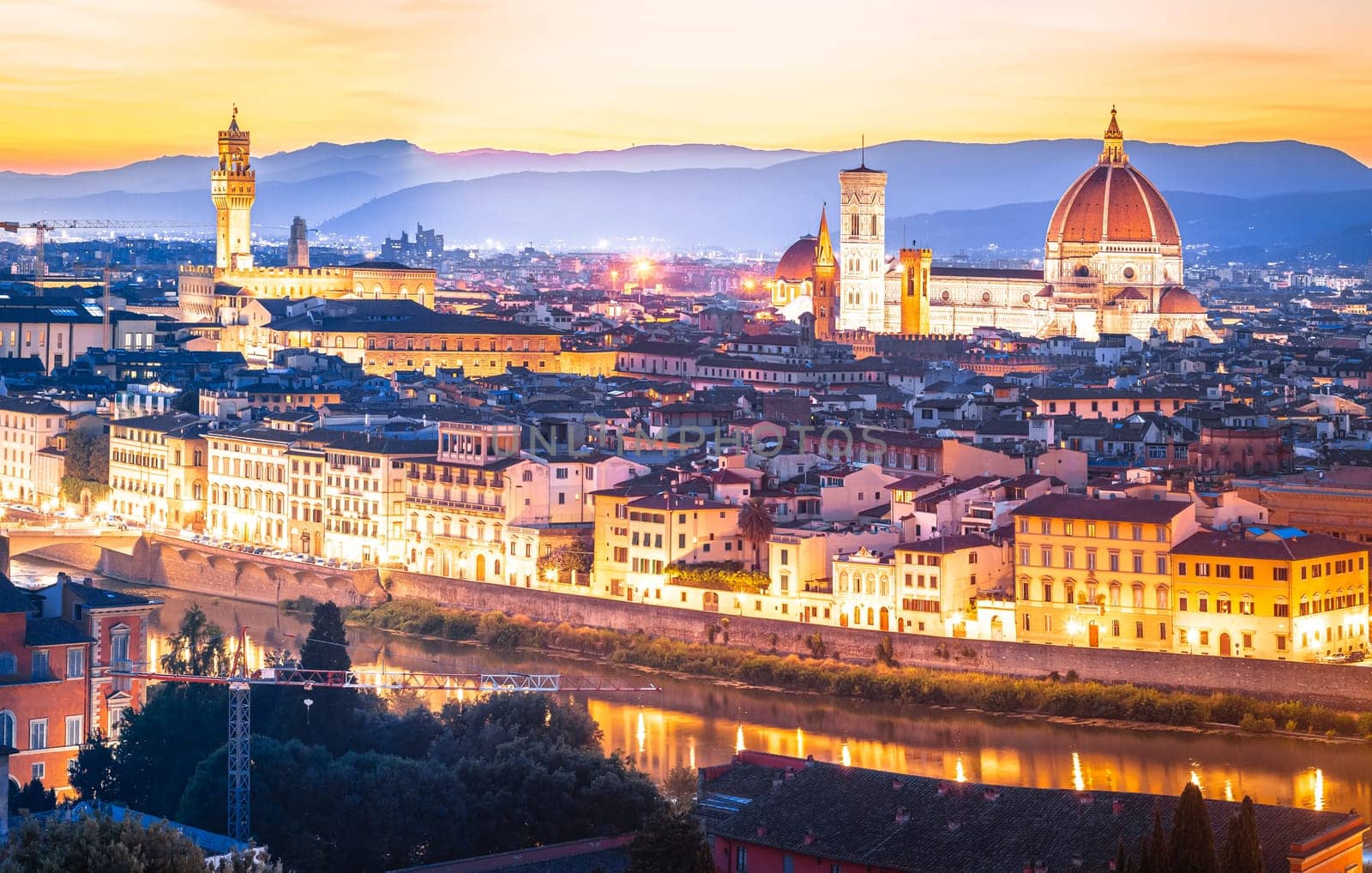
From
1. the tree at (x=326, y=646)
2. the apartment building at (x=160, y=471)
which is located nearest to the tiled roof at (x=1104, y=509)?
the tree at (x=326, y=646)

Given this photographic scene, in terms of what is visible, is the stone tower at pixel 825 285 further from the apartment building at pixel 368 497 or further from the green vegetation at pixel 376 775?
the green vegetation at pixel 376 775

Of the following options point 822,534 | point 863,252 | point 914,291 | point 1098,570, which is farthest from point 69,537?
point 914,291

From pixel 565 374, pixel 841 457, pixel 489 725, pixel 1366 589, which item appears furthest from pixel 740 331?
pixel 489 725

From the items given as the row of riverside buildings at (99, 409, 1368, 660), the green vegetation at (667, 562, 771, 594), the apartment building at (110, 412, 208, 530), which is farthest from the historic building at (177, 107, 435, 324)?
the green vegetation at (667, 562, 771, 594)

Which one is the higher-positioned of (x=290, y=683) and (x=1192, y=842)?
(x=1192, y=842)

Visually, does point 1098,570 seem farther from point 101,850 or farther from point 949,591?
point 101,850

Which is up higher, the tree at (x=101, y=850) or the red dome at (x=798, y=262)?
the red dome at (x=798, y=262)

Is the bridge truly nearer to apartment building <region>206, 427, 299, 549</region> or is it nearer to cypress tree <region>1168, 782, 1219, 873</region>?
apartment building <region>206, 427, 299, 549</region>
